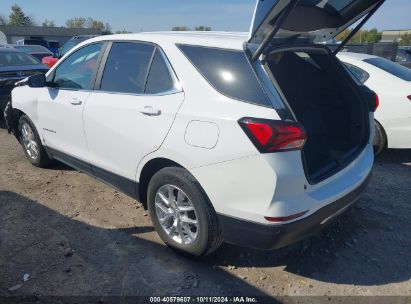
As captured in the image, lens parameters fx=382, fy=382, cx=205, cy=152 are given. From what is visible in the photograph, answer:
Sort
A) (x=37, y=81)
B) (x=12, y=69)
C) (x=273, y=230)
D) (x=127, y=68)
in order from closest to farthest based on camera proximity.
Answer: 1. (x=273, y=230)
2. (x=127, y=68)
3. (x=37, y=81)
4. (x=12, y=69)

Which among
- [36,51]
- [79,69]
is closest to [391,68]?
[79,69]

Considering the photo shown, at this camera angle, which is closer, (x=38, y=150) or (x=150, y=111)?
(x=150, y=111)

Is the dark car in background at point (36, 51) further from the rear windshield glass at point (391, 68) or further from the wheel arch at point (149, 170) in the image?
the wheel arch at point (149, 170)

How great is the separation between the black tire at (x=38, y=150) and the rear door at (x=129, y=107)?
148 cm

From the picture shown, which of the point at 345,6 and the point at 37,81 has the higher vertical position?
the point at 345,6

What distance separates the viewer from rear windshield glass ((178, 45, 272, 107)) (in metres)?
2.55

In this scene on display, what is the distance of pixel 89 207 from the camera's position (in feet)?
13.7

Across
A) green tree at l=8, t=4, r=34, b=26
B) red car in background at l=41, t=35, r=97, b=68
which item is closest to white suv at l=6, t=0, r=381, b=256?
red car in background at l=41, t=35, r=97, b=68

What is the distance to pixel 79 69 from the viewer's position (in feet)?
13.8

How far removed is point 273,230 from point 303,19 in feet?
5.34

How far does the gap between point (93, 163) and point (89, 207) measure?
578 mm

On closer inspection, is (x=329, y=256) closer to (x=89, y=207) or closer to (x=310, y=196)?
(x=310, y=196)

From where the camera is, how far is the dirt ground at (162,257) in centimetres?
289

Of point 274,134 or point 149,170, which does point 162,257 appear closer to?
point 149,170
